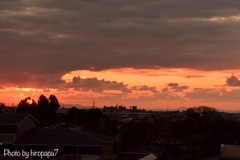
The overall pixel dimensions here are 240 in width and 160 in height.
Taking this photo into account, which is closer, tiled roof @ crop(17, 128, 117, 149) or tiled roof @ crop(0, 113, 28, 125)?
tiled roof @ crop(17, 128, 117, 149)

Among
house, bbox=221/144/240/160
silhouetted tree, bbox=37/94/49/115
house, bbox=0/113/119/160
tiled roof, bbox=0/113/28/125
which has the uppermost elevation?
silhouetted tree, bbox=37/94/49/115

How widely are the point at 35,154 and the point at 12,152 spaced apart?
2.74m

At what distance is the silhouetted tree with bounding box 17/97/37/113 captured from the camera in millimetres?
91387

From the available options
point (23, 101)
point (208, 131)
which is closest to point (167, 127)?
point (208, 131)

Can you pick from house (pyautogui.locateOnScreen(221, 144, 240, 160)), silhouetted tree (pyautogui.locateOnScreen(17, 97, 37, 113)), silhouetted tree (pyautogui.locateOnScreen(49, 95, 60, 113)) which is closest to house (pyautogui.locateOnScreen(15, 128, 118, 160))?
house (pyautogui.locateOnScreen(221, 144, 240, 160))

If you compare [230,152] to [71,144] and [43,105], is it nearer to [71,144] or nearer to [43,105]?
[71,144]

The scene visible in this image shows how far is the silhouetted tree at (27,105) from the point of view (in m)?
91.4

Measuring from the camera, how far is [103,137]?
170ft

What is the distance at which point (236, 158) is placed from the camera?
47.1 m

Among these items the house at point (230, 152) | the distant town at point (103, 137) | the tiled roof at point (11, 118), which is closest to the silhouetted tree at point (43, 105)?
the distant town at point (103, 137)

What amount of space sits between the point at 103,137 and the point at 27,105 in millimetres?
47560

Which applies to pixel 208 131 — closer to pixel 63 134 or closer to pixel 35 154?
pixel 63 134

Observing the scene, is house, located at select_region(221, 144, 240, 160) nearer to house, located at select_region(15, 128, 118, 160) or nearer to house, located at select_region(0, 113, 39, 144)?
house, located at select_region(15, 128, 118, 160)

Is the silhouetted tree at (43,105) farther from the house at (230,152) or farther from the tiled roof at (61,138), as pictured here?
the house at (230,152)
